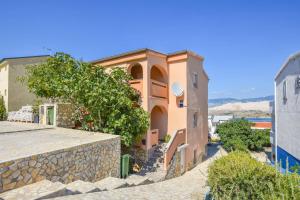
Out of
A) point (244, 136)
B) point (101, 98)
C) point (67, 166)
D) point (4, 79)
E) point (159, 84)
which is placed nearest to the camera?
point (67, 166)

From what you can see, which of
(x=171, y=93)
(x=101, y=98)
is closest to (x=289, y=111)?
(x=171, y=93)

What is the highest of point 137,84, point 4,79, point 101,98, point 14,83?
point 4,79

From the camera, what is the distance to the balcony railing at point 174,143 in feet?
48.8

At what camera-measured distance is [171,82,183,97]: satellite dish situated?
1805 cm

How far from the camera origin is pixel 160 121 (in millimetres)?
19453

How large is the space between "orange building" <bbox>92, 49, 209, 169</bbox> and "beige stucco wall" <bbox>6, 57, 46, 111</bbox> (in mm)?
10810

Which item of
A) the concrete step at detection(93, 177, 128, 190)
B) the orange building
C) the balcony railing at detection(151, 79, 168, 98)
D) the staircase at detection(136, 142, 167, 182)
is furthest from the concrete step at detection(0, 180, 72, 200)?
the balcony railing at detection(151, 79, 168, 98)

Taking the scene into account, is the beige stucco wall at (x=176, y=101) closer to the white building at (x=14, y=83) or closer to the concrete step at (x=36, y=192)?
the concrete step at (x=36, y=192)

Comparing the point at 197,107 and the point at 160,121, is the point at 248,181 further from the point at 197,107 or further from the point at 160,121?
the point at 197,107

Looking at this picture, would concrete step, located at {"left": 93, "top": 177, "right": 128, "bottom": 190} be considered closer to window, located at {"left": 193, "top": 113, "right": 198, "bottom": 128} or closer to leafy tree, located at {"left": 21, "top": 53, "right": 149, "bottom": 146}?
leafy tree, located at {"left": 21, "top": 53, "right": 149, "bottom": 146}

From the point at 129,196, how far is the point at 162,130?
494 inches

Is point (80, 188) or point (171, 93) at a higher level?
point (171, 93)

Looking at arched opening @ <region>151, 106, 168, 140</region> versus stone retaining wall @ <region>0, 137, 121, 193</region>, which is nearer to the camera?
stone retaining wall @ <region>0, 137, 121, 193</region>

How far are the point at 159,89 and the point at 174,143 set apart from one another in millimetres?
4553
